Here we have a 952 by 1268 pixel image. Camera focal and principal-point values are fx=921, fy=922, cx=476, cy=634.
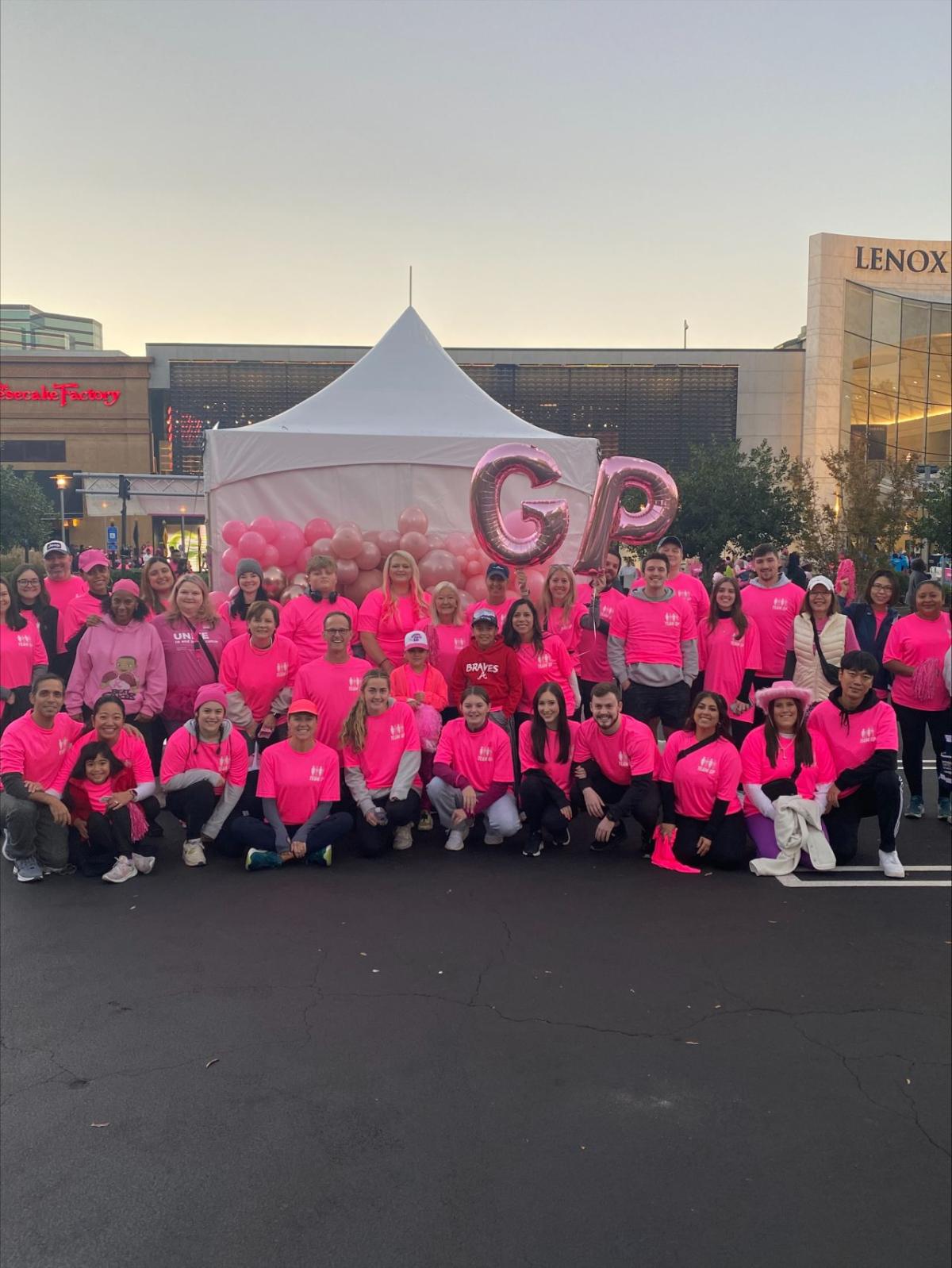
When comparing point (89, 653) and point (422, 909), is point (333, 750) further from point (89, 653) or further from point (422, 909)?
point (89, 653)

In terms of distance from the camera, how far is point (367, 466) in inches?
412

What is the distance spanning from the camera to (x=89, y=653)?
5.76 meters

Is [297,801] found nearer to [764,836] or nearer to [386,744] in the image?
[386,744]

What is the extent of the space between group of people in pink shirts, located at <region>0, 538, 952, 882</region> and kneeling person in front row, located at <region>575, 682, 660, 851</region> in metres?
0.02

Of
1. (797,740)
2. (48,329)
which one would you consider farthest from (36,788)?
(48,329)

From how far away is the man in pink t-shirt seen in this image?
200 inches

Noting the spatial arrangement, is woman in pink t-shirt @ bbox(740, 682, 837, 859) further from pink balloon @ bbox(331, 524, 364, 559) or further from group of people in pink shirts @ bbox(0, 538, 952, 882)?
pink balloon @ bbox(331, 524, 364, 559)

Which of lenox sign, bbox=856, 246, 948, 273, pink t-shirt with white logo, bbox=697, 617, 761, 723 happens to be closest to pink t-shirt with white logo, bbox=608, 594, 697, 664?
pink t-shirt with white logo, bbox=697, 617, 761, 723

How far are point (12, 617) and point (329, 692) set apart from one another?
2.28 m

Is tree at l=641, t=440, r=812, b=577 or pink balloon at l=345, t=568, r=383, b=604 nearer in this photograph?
pink balloon at l=345, t=568, r=383, b=604

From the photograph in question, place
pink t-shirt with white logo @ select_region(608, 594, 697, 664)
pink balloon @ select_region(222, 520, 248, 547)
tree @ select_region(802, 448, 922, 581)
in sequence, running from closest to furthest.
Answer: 1. pink t-shirt with white logo @ select_region(608, 594, 697, 664)
2. pink balloon @ select_region(222, 520, 248, 547)
3. tree @ select_region(802, 448, 922, 581)

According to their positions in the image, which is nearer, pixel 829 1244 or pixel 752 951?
pixel 829 1244

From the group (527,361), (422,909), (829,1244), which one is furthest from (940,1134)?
(527,361)

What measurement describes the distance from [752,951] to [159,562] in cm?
452
